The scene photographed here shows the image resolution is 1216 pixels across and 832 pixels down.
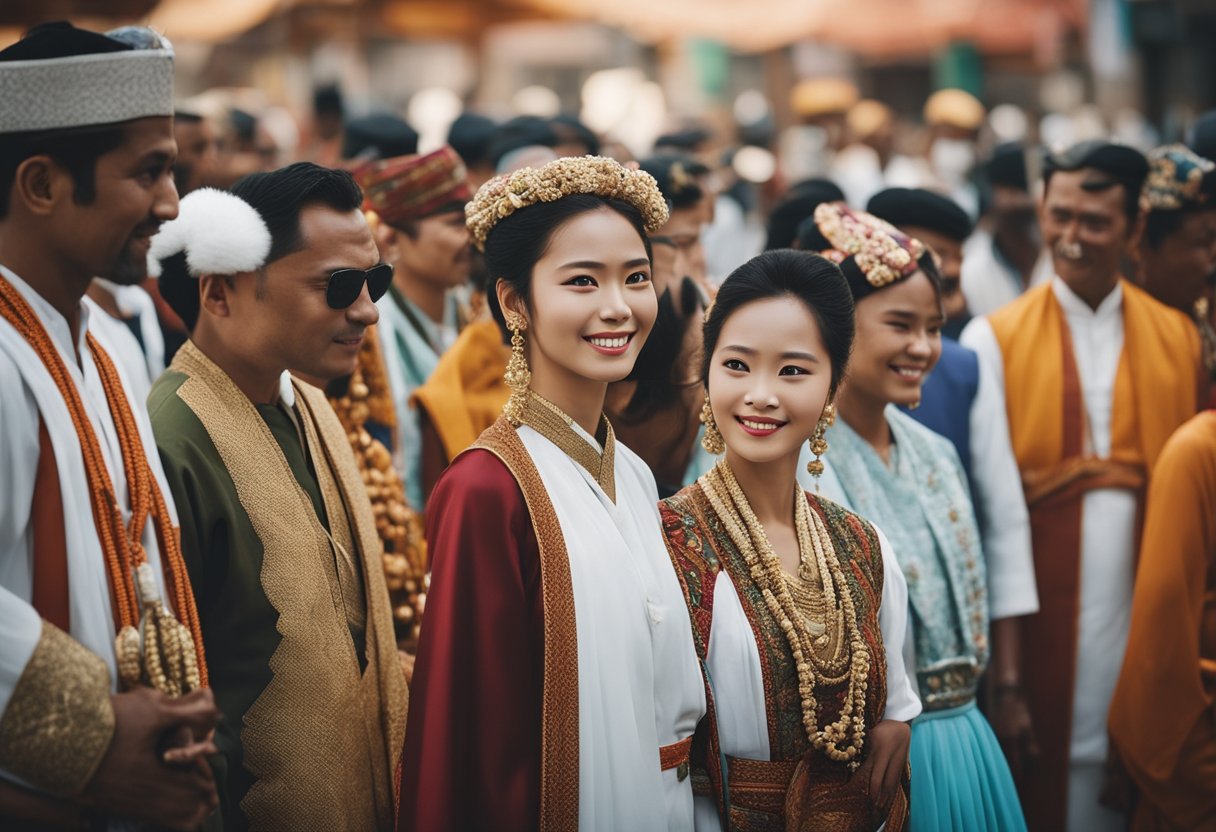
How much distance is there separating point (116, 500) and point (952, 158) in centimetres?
1102

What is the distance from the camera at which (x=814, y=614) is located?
9.23ft

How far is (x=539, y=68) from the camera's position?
74.8ft

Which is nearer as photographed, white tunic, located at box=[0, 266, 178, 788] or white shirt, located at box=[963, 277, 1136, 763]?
white tunic, located at box=[0, 266, 178, 788]

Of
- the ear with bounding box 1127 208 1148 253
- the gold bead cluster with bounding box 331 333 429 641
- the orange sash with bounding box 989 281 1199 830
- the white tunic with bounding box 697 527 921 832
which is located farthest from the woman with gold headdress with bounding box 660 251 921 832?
the ear with bounding box 1127 208 1148 253

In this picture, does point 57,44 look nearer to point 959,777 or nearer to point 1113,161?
point 959,777

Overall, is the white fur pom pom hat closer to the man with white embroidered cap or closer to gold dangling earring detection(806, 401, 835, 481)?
the man with white embroidered cap

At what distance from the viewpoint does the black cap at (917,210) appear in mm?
4402

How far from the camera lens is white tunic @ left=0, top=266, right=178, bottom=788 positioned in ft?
6.50

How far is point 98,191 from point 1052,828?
342 centimetres

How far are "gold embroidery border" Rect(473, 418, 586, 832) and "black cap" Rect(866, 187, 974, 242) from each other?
7.69 ft

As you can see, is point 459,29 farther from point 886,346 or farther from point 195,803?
point 195,803

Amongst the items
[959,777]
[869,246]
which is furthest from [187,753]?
[869,246]

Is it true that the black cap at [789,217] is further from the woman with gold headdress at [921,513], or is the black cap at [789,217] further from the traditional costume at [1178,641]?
the traditional costume at [1178,641]

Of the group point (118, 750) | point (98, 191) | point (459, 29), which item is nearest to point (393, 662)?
point (118, 750)
